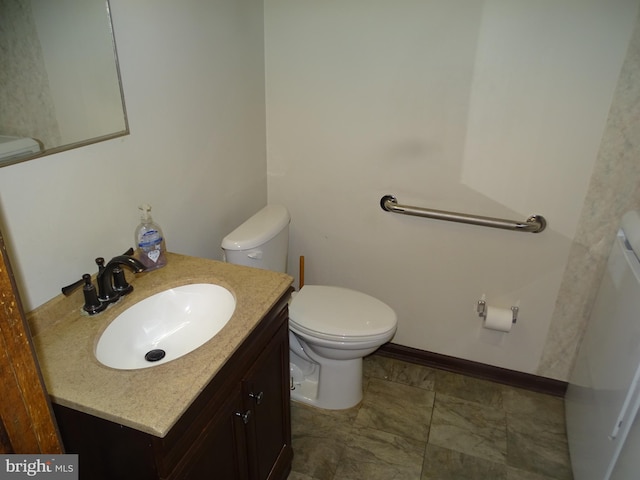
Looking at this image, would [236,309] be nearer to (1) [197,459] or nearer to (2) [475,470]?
(1) [197,459]

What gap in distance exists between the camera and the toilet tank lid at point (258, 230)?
5.76ft

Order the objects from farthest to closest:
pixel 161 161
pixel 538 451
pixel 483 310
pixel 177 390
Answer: pixel 483 310 < pixel 538 451 < pixel 161 161 < pixel 177 390

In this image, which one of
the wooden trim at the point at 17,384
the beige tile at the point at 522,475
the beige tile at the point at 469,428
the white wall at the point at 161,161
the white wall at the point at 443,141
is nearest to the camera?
the wooden trim at the point at 17,384

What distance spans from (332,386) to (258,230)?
815mm

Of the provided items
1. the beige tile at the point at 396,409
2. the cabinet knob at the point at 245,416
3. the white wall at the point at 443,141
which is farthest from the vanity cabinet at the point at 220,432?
the white wall at the point at 443,141

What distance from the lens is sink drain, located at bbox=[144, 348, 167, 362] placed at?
128 centimetres

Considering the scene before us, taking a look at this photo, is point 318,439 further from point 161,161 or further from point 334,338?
point 161,161

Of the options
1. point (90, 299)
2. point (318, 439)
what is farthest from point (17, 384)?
point (318, 439)

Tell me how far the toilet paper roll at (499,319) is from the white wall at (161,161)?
1219mm

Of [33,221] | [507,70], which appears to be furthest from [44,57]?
[507,70]

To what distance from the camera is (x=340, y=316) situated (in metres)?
1.97

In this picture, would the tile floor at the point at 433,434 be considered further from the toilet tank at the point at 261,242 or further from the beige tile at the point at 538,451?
the toilet tank at the point at 261,242

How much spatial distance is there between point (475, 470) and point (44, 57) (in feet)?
6.69

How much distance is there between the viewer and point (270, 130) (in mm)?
2209
